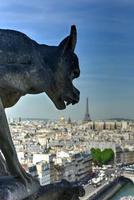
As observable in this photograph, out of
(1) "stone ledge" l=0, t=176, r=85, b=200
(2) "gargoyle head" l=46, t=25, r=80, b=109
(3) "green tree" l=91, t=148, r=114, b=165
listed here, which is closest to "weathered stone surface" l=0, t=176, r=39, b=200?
(1) "stone ledge" l=0, t=176, r=85, b=200

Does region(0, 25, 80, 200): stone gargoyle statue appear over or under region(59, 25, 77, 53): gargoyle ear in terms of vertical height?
under

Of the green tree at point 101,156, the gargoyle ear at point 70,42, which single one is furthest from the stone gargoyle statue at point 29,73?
the green tree at point 101,156

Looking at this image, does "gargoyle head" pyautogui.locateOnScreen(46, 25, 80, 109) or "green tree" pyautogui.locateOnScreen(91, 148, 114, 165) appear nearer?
"gargoyle head" pyautogui.locateOnScreen(46, 25, 80, 109)

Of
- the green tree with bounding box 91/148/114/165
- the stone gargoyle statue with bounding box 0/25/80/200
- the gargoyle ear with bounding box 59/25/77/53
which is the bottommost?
the green tree with bounding box 91/148/114/165

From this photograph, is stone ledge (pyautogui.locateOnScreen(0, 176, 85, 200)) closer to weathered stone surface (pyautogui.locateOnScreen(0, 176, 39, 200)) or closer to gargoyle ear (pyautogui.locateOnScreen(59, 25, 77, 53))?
weathered stone surface (pyautogui.locateOnScreen(0, 176, 39, 200))

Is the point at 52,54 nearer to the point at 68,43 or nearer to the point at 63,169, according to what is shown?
the point at 68,43

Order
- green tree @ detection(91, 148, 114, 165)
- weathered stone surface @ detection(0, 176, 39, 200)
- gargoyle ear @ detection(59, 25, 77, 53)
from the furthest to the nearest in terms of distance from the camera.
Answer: green tree @ detection(91, 148, 114, 165) → gargoyle ear @ detection(59, 25, 77, 53) → weathered stone surface @ detection(0, 176, 39, 200)

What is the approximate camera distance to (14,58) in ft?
2.98

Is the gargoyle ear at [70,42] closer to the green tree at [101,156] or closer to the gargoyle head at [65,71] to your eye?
the gargoyle head at [65,71]

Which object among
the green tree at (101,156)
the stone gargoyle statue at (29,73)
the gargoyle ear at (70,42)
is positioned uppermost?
the gargoyle ear at (70,42)

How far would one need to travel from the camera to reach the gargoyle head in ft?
3.18

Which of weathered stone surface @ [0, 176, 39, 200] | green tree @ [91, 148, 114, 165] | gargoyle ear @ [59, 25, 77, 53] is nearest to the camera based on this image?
weathered stone surface @ [0, 176, 39, 200]

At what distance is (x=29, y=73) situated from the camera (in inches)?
36.2

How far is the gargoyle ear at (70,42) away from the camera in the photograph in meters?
0.97
